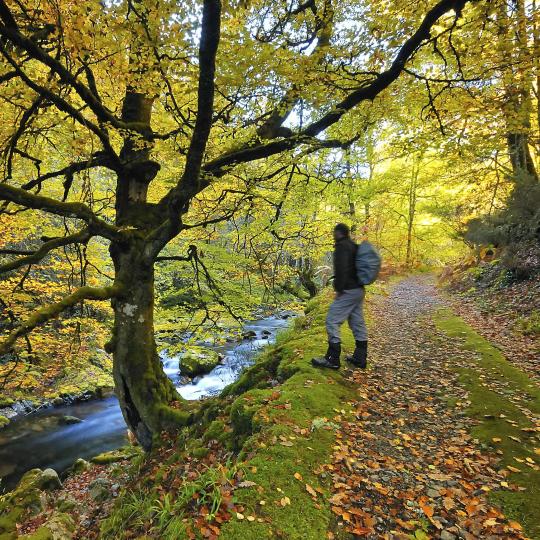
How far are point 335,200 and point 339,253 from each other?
17.6 ft

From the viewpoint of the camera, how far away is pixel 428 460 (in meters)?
3.79

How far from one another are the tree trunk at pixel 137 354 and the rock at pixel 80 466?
15.5 feet

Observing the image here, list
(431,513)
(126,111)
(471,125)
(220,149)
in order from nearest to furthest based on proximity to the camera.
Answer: (431,513) → (126,111) → (220,149) → (471,125)

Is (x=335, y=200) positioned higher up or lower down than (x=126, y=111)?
lower down

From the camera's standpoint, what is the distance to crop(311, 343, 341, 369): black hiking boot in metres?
5.70

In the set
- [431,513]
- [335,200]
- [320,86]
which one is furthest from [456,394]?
[335,200]

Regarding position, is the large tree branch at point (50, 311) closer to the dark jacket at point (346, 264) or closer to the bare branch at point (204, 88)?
the bare branch at point (204, 88)

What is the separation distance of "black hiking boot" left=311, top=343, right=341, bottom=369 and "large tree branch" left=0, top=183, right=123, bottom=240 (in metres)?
3.80

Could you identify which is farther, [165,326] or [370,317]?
[370,317]

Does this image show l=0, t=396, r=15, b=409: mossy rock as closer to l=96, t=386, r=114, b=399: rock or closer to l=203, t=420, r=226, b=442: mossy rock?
l=96, t=386, r=114, b=399: rock

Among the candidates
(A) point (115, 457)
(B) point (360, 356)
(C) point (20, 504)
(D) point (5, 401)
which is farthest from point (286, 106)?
(D) point (5, 401)

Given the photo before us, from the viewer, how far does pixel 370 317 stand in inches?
444

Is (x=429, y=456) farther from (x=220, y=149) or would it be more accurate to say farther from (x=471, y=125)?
(x=471, y=125)

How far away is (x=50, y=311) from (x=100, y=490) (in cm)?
453
